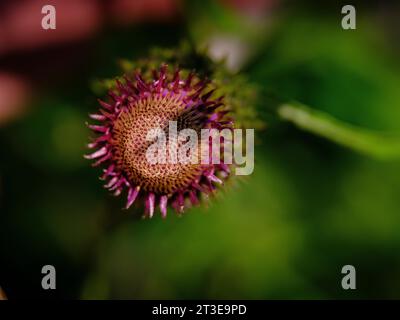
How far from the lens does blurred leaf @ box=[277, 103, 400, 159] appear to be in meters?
1.52

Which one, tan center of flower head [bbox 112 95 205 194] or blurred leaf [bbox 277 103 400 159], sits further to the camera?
blurred leaf [bbox 277 103 400 159]

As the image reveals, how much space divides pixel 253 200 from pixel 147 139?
2.93 feet

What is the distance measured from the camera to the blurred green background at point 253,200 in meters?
1.99

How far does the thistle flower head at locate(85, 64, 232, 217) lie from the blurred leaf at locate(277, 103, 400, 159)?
314 millimetres

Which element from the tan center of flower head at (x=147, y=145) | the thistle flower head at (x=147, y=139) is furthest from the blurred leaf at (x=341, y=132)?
the tan center of flower head at (x=147, y=145)

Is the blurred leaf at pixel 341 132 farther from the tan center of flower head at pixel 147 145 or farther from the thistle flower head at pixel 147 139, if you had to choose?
the tan center of flower head at pixel 147 145

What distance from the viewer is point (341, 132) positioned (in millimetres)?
1528

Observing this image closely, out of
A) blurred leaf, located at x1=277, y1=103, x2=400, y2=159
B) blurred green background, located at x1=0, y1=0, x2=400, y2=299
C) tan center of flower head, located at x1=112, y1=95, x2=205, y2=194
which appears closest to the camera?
tan center of flower head, located at x1=112, y1=95, x2=205, y2=194

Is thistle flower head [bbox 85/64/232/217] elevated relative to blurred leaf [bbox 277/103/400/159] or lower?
lower

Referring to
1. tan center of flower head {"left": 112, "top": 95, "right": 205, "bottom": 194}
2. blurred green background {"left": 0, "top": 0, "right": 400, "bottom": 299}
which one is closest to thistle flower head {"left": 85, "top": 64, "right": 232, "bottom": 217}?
tan center of flower head {"left": 112, "top": 95, "right": 205, "bottom": 194}

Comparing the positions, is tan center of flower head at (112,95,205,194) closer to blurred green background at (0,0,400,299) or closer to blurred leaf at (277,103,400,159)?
blurred leaf at (277,103,400,159)

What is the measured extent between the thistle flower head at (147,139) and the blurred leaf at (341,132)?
314mm

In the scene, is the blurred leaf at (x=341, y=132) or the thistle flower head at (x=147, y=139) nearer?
the thistle flower head at (x=147, y=139)
